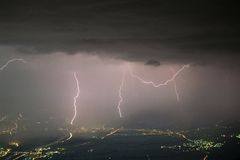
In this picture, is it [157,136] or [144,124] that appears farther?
[144,124]

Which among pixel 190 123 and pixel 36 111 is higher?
pixel 36 111

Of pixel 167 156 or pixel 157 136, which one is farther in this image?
pixel 157 136

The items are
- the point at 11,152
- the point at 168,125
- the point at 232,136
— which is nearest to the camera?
the point at 11,152

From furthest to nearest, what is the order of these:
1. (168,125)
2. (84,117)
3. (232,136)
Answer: (84,117) < (168,125) < (232,136)

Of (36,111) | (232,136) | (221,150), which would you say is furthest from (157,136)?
(36,111)

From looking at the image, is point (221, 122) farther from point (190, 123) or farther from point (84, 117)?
point (84, 117)

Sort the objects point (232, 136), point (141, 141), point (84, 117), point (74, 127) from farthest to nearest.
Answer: point (84, 117), point (74, 127), point (232, 136), point (141, 141)

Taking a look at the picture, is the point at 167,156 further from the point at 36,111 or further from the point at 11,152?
the point at 36,111

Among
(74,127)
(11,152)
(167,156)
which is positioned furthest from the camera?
(74,127)

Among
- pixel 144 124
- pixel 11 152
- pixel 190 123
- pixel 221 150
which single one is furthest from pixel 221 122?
pixel 11 152
